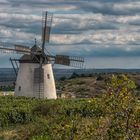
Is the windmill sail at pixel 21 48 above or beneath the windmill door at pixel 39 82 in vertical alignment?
above

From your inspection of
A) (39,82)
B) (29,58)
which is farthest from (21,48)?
(39,82)

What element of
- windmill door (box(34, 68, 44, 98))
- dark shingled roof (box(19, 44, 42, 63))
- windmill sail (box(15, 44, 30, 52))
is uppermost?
windmill sail (box(15, 44, 30, 52))

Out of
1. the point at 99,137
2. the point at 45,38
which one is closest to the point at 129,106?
the point at 99,137

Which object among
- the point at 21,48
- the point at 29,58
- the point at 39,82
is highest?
the point at 21,48

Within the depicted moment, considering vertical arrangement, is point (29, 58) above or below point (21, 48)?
below

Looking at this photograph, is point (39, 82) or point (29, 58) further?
point (29, 58)

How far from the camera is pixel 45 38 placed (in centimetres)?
5509

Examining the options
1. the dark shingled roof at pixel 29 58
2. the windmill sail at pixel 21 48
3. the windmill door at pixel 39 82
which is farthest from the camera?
the windmill sail at pixel 21 48

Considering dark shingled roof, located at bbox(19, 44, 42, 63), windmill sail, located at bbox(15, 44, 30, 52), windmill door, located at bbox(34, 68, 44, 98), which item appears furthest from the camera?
windmill sail, located at bbox(15, 44, 30, 52)

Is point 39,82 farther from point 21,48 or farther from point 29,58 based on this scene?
point 21,48

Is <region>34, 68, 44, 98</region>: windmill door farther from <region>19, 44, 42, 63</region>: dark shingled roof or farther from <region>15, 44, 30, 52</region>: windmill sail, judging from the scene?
<region>15, 44, 30, 52</region>: windmill sail

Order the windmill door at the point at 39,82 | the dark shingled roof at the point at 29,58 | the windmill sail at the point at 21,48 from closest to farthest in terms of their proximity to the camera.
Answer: the windmill door at the point at 39,82 → the dark shingled roof at the point at 29,58 → the windmill sail at the point at 21,48

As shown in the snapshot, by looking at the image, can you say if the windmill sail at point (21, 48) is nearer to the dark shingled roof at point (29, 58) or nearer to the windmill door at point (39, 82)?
the dark shingled roof at point (29, 58)

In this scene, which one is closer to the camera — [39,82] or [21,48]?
[39,82]
